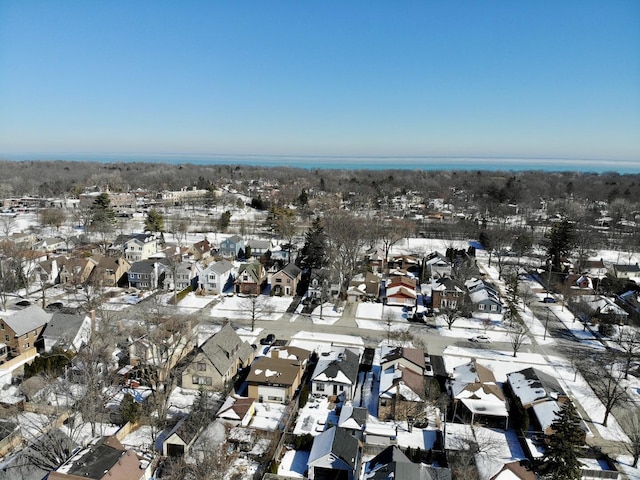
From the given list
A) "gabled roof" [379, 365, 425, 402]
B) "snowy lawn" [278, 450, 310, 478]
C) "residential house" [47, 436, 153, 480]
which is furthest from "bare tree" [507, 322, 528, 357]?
"residential house" [47, 436, 153, 480]

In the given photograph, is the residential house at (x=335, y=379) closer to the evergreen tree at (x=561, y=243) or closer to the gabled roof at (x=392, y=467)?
Result: the gabled roof at (x=392, y=467)

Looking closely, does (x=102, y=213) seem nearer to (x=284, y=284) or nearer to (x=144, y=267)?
(x=144, y=267)

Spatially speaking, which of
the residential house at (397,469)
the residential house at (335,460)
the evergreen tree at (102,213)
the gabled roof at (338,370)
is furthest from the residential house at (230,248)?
the residential house at (397,469)

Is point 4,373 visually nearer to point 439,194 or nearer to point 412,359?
point 412,359

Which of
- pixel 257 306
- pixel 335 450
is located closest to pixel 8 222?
pixel 257 306

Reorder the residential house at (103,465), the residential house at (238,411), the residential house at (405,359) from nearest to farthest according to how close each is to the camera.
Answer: the residential house at (103,465) < the residential house at (238,411) < the residential house at (405,359)

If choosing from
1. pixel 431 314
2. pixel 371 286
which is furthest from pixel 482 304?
pixel 371 286

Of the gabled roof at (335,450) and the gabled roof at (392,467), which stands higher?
the gabled roof at (392,467)
